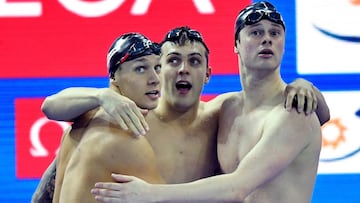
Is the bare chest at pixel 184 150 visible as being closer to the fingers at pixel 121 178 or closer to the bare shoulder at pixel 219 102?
the bare shoulder at pixel 219 102

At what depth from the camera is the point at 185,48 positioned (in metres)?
3.58

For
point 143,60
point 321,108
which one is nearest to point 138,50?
point 143,60

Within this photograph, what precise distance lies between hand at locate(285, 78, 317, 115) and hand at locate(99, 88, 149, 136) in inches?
23.7

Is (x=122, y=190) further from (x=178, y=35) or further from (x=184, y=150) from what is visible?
(x=178, y=35)

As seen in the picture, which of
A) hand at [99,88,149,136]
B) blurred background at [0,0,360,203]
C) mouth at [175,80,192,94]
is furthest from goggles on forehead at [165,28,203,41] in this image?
blurred background at [0,0,360,203]

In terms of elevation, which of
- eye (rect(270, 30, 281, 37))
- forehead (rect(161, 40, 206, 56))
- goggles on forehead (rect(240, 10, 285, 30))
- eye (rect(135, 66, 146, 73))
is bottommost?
eye (rect(135, 66, 146, 73))

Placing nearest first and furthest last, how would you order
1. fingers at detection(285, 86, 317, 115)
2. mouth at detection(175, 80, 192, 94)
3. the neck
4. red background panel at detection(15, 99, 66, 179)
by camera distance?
fingers at detection(285, 86, 317, 115) < the neck < mouth at detection(175, 80, 192, 94) < red background panel at detection(15, 99, 66, 179)

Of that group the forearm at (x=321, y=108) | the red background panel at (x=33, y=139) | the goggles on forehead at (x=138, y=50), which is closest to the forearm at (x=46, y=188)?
the goggles on forehead at (x=138, y=50)

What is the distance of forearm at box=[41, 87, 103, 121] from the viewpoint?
10.6 feet

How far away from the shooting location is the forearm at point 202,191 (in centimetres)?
314

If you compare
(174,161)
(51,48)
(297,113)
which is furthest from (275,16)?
(51,48)

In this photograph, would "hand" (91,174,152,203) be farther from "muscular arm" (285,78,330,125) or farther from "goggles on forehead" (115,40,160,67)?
"muscular arm" (285,78,330,125)

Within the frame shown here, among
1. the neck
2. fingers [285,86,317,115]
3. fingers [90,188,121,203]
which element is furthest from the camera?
the neck

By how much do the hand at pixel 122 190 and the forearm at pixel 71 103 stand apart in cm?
31
